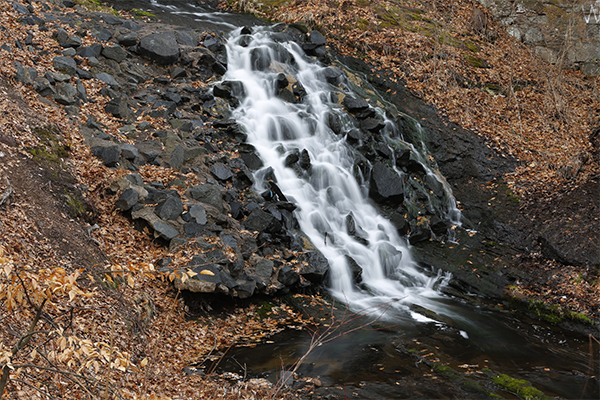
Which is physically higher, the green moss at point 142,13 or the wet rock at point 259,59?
the green moss at point 142,13

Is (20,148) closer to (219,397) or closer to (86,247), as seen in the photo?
(86,247)

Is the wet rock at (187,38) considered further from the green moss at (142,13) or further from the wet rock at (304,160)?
the wet rock at (304,160)

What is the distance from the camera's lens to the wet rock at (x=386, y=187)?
1253 centimetres

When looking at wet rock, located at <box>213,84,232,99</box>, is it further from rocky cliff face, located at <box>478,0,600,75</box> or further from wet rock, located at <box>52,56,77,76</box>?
rocky cliff face, located at <box>478,0,600,75</box>

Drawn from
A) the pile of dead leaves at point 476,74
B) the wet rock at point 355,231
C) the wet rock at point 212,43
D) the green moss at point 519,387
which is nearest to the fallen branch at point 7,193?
the wet rock at point 355,231

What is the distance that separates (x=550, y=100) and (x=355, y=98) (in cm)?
815

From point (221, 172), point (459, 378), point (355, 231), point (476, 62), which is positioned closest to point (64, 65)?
point (221, 172)

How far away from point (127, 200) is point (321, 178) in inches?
210

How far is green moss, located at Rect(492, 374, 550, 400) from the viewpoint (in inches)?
241

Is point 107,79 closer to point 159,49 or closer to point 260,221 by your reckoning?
point 159,49

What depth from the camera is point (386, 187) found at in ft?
41.2

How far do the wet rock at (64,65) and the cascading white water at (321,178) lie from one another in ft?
13.9

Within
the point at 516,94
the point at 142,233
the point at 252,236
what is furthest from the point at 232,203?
the point at 516,94

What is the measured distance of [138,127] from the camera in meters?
10.8
